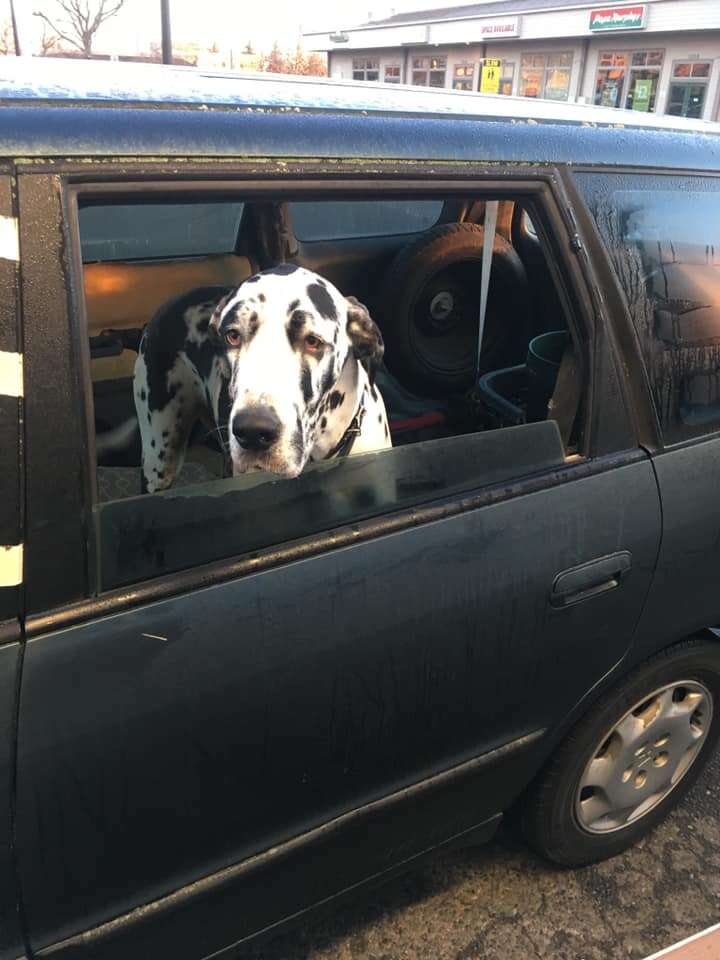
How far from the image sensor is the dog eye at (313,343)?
1.87 meters

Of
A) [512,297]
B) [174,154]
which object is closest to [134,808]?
[174,154]

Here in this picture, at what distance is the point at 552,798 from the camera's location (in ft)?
6.61

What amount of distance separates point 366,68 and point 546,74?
12.2 metres

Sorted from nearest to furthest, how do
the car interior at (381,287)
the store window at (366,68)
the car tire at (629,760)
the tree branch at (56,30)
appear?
the car tire at (629,760) < the car interior at (381,287) < the tree branch at (56,30) < the store window at (366,68)

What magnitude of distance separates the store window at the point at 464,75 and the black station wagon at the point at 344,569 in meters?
32.8

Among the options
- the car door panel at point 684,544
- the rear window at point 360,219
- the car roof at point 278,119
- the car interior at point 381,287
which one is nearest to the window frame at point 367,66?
the rear window at point 360,219

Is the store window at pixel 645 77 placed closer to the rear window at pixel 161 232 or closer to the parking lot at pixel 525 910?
the rear window at pixel 161 232

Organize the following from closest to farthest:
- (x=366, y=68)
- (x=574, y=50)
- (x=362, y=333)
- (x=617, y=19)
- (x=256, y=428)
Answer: (x=256, y=428) → (x=362, y=333) → (x=617, y=19) → (x=574, y=50) → (x=366, y=68)

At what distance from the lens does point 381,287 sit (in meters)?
3.54

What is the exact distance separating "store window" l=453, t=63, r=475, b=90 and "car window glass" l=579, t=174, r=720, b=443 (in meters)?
32.6

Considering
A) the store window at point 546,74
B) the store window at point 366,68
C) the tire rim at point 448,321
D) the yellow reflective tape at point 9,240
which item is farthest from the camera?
the store window at point 366,68

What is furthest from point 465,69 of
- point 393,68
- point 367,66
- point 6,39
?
point 6,39

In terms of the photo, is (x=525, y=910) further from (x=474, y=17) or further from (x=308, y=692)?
(x=474, y=17)

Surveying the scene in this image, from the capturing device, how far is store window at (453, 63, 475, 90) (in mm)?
31052
